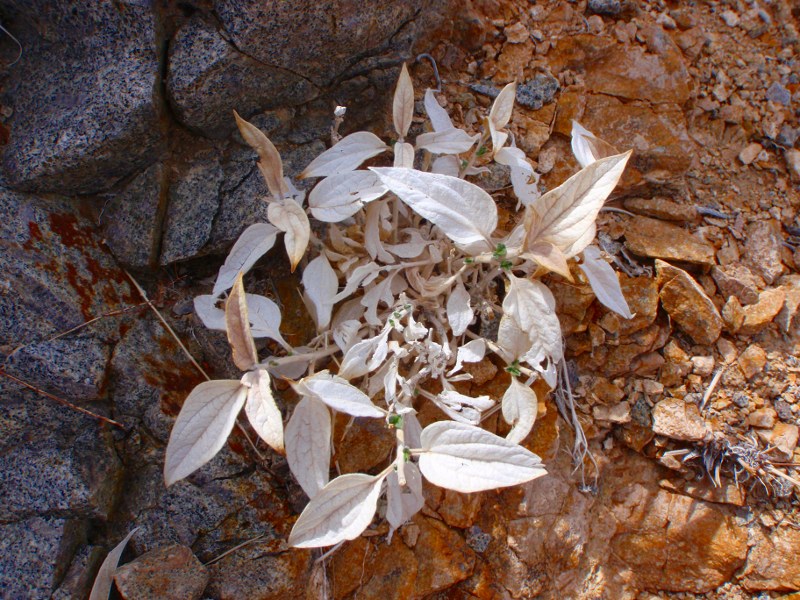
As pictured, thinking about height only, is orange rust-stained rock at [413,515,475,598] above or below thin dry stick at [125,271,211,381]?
below

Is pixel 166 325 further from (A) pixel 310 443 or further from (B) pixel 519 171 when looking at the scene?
(B) pixel 519 171

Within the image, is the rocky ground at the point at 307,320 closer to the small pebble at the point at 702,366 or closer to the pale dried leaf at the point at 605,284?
the small pebble at the point at 702,366

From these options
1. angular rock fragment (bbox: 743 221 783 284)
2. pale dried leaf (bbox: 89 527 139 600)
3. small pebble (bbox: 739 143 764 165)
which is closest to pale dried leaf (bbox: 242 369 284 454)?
pale dried leaf (bbox: 89 527 139 600)

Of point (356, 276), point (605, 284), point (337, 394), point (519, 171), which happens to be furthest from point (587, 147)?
point (337, 394)

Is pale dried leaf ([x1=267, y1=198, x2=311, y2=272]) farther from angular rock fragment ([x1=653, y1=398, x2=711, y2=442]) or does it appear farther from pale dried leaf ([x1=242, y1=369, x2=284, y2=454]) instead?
angular rock fragment ([x1=653, y1=398, x2=711, y2=442])

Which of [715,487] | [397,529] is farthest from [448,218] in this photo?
[715,487]

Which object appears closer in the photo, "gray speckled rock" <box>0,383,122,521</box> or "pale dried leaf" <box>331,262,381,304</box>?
"gray speckled rock" <box>0,383,122,521</box>
